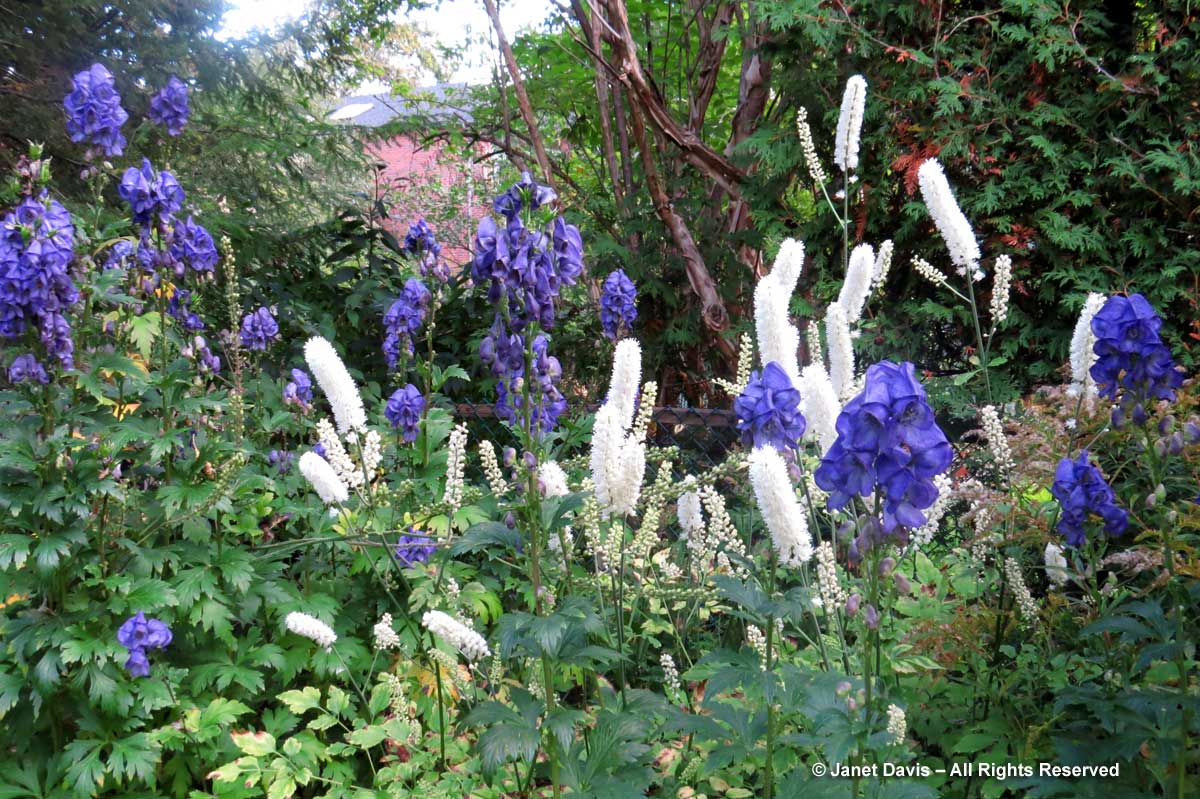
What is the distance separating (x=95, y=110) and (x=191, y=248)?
2.23 ft

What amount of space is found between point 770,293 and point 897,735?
1.09m

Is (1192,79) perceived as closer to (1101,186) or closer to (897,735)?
(1101,186)

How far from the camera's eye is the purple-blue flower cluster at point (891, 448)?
1639 millimetres

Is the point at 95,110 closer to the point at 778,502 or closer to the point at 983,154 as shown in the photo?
the point at 778,502

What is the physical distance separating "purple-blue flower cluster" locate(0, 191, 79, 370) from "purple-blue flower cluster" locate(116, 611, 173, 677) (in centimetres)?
93

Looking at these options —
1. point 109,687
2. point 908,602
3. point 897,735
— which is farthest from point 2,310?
point 908,602

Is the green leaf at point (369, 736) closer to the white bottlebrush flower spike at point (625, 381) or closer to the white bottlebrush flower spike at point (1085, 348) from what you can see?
the white bottlebrush flower spike at point (625, 381)

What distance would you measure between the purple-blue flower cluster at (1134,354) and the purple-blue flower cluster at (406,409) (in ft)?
9.08

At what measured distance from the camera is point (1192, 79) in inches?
154

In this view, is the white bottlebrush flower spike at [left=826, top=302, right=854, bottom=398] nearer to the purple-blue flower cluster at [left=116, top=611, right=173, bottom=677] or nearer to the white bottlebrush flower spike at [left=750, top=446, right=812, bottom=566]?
the white bottlebrush flower spike at [left=750, top=446, right=812, bottom=566]

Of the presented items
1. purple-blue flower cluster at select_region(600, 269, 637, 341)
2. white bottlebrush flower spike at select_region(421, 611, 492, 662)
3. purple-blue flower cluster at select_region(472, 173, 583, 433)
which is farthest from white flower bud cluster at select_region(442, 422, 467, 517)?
purple-blue flower cluster at select_region(600, 269, 637, 341)

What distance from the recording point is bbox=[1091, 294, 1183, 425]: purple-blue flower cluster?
2230 mm

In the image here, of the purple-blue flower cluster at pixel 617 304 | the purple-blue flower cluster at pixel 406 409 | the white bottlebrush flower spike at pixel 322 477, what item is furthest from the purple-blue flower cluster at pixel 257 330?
the white bottlebrush flower spike at pixel 322 477

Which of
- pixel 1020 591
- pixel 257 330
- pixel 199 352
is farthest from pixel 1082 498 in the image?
pixel 257 330
